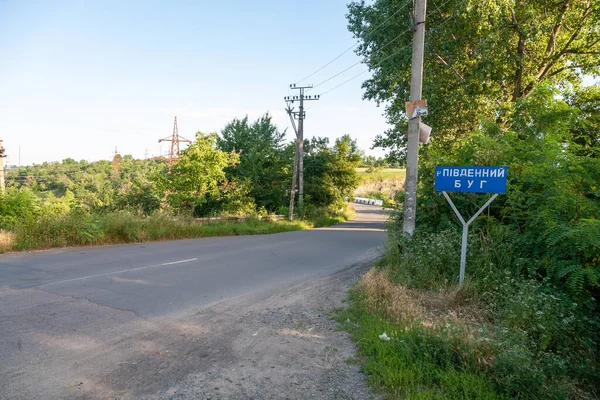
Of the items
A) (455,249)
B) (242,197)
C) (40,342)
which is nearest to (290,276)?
(455,249)

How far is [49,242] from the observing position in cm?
1139

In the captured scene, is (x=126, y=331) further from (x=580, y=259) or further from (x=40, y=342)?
A: (x=580, y=259)

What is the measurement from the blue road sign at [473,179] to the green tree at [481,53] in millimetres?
8796

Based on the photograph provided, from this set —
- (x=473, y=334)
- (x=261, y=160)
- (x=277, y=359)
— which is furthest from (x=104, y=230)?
(x=261, y=160)

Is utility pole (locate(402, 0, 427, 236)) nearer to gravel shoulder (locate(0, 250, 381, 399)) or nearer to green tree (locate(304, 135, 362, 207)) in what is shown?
gravel shoulder (locate(0, 250, 381, 399))

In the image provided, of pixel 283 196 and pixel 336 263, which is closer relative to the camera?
pixel 336 263

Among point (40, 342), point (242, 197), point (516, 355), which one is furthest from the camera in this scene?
point (242, 197)

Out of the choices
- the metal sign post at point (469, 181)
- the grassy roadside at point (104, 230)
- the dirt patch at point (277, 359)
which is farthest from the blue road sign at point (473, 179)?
the grassy roadside at point (104, 230)

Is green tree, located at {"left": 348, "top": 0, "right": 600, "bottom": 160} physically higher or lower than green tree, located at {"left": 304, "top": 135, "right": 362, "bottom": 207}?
higher

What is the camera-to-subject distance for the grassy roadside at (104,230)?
36.2 ft

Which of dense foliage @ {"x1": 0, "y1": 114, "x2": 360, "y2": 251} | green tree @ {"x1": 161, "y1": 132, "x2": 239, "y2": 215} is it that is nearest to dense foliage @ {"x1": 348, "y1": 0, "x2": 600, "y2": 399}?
dense foliage @ {"x1": 0, "y1": 114, "x2": 360, "y2": 251}

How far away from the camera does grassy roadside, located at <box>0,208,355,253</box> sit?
11047mm

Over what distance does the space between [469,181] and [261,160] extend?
832 inches

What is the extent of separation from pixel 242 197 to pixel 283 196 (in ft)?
18.3
